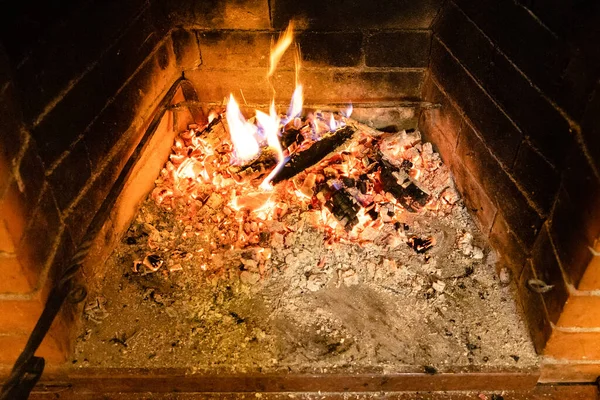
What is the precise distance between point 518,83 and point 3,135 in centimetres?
251

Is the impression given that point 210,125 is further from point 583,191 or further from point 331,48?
point 583,191

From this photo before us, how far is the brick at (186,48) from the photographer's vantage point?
3.68m

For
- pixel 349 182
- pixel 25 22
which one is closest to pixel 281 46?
pixel 349 182

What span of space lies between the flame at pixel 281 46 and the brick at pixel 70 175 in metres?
1.66

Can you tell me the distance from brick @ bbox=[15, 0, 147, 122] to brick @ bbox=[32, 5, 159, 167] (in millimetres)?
60

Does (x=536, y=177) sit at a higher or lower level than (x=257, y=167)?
lower

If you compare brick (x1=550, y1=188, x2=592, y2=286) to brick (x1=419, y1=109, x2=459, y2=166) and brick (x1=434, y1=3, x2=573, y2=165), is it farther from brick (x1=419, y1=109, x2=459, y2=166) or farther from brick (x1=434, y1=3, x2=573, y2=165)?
brick (x1=419, y1=109, x2=459, y2=166)

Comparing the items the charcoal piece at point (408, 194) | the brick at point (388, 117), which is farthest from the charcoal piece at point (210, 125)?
the charcoal piece at point (408, 194)

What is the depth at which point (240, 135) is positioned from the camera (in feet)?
12.7

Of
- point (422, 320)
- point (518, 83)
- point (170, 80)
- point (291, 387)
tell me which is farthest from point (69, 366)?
point (518, 83)

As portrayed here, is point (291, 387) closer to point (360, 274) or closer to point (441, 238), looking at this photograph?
point (360, 274)

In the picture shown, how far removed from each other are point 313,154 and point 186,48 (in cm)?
128

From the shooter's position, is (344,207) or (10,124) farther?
(344,207)

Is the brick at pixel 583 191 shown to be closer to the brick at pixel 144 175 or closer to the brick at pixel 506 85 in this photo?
the brick at pixel 506 85
